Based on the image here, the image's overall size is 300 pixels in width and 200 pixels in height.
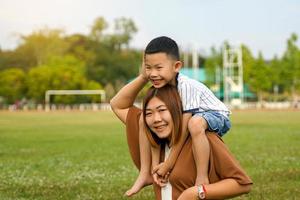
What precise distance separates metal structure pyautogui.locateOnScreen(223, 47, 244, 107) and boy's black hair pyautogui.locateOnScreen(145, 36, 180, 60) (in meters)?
80.6

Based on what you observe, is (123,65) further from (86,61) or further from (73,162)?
(73,162)

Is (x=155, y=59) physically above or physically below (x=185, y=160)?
above

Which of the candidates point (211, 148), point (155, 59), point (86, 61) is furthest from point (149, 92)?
point (86, 61)

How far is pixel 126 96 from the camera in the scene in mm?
4680

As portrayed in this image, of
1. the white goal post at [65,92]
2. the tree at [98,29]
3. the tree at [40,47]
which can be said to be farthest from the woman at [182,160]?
the tree at [98,29]

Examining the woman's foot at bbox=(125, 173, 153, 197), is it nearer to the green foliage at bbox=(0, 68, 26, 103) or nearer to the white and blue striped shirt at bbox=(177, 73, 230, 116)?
the white and blue striped shirt at bbox=(177, 73, 230, 116)

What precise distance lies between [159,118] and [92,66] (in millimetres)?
102806

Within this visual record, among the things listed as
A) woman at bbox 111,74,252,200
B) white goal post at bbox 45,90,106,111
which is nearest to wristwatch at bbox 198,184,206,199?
woman at bbox 111,74,252,200

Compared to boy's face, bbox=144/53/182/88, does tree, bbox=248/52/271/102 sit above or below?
below

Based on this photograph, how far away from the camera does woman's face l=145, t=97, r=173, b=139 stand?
4270 mm

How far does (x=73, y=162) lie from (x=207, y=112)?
998cm

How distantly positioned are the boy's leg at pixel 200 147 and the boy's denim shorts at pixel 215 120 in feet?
0.17

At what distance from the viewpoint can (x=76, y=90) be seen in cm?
9044

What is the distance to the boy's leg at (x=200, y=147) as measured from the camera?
13.5 ft
